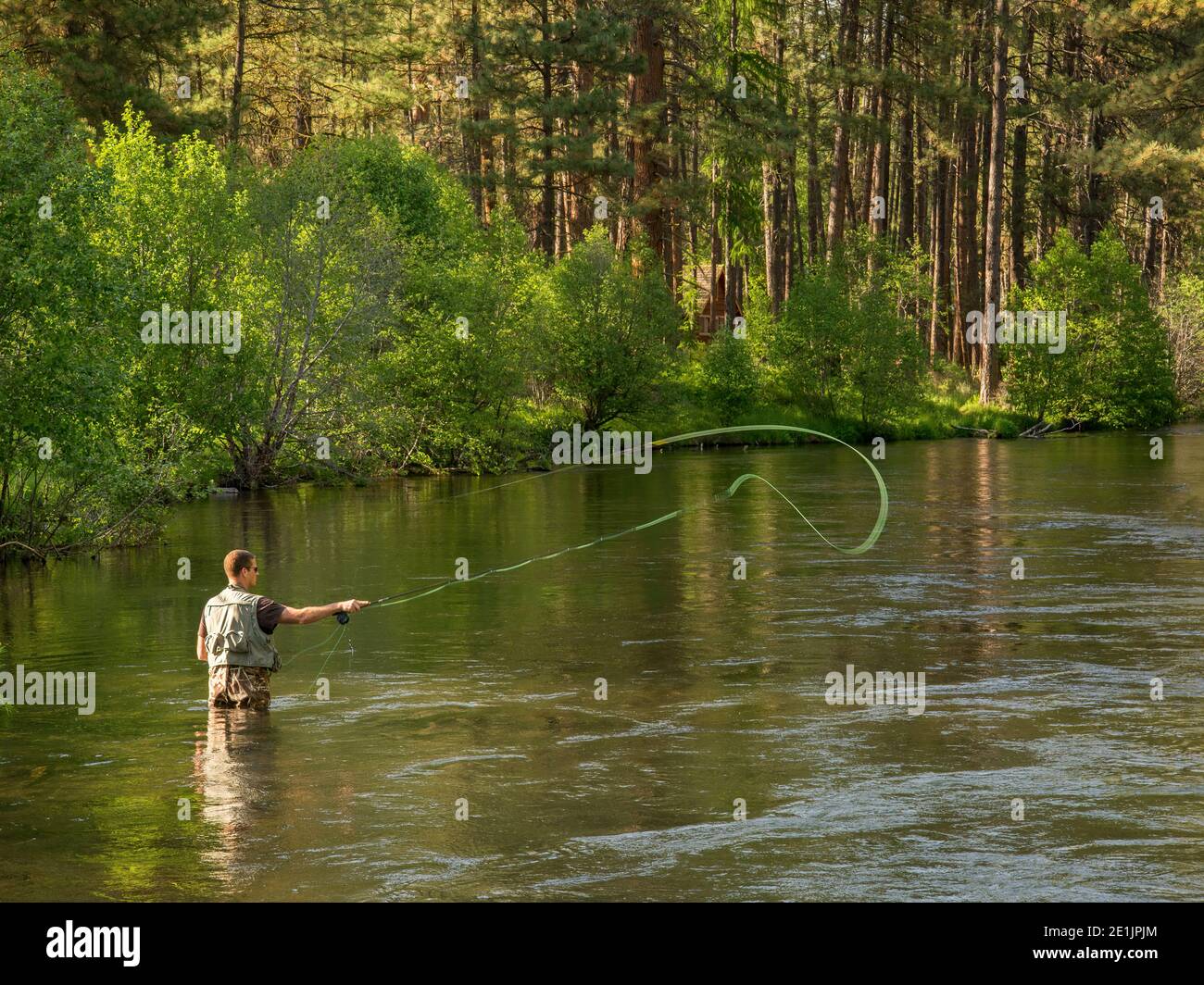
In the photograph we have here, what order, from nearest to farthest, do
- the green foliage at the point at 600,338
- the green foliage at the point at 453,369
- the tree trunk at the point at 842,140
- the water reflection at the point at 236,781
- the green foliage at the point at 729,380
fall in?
the water reflection at the point at 236,781 < the green foliage at the point at 453,369 < the green foliage at the point at 600,338 < the green foliage at the point at 729,380 < the tree trunk at the point at 842,140

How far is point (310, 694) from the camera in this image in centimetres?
1458

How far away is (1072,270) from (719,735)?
48753 mm

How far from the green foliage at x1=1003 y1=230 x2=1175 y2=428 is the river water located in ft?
104

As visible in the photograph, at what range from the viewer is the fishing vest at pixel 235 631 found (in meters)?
13.4

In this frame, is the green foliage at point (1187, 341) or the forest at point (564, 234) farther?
the green foliage at point (1187, 341)

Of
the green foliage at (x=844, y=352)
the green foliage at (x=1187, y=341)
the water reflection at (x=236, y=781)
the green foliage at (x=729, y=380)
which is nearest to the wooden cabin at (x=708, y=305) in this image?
the green foliage at (x=844, y=352)

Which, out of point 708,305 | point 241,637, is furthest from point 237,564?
point 708,305

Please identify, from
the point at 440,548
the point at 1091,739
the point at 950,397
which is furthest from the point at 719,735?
the point at 950,397

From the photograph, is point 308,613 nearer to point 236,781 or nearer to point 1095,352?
point 236,781

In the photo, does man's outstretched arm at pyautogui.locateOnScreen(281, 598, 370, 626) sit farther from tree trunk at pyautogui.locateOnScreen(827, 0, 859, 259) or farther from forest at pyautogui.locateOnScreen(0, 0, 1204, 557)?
tree trunk at pyautogui.locateOnScreen(827, 0, 859, 259)

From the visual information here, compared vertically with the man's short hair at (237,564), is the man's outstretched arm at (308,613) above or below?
below

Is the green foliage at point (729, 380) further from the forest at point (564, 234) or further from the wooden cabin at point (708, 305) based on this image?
the wooden cabin at point (708, 305)

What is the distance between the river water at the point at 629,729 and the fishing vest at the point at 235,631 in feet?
1.67
